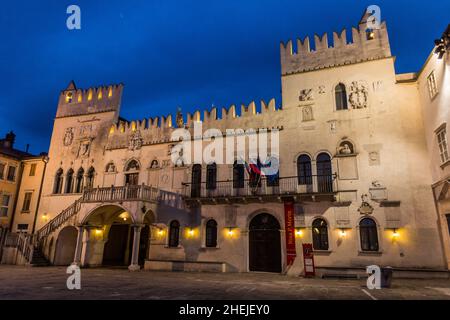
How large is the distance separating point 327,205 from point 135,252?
12788 mm

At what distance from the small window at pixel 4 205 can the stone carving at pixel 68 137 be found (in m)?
7.06

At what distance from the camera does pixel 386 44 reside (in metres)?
19.5

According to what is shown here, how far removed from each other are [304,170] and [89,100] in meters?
20.5

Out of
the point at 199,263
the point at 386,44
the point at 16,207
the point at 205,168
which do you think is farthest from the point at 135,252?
the point at 386,44

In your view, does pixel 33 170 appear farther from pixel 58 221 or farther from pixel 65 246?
pixel 65 246

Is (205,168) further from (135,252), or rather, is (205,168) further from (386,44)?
(386,44)

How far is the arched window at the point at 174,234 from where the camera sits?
21359mm

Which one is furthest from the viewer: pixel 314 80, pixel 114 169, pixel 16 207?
pixel 16 207

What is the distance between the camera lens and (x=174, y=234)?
70.7ft

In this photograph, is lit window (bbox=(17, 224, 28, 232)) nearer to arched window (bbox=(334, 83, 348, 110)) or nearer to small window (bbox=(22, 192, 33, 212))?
small window (bbox=(22, 192, 33, 212))

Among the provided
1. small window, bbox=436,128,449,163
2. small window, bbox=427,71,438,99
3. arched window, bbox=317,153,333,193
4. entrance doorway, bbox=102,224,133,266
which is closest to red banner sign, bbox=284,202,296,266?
arched window, bbox=317,153,333,193

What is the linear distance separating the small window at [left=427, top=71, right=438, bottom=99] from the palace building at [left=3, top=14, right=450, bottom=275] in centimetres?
10

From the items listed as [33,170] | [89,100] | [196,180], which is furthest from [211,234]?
[33,170]

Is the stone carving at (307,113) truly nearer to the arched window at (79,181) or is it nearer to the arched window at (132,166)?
the arched window at (132,166)
